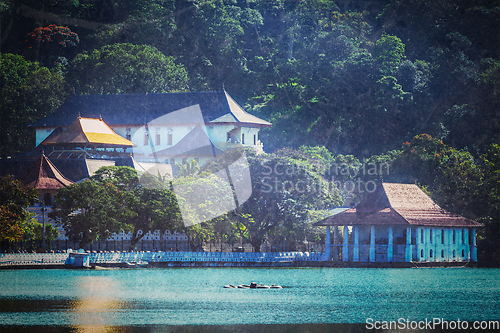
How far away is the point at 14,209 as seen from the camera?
167 ft

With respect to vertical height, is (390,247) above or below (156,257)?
above

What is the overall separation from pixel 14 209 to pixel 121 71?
34439 mm

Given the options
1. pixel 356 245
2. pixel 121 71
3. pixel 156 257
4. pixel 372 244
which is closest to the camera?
pixel 372 244

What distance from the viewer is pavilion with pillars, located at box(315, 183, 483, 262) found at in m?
50.2

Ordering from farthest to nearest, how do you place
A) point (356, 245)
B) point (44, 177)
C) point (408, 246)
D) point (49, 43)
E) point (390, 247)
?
point (49, 43) < point (44, 177) < point (356, 245) < point (390, 247) < point (408, 246)

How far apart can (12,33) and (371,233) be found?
208ft

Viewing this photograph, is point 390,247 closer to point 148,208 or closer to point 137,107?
point 148,208

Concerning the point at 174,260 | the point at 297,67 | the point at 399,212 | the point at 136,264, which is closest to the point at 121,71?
the point at 297,67

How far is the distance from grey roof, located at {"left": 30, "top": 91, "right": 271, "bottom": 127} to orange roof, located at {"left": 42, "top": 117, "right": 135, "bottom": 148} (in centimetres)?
658

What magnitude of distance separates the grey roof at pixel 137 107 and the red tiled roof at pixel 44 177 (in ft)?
61.3

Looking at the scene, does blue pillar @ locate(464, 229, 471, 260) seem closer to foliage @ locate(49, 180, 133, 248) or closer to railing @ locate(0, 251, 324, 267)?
railing @ locate(0, 251, 324, 267)

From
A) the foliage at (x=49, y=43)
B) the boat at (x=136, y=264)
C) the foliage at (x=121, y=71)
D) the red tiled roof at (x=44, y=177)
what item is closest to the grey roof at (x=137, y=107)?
the foliage at (x=121, y=71)

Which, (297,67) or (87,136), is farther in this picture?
(297,67)

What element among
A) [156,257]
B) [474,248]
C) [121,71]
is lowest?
[156,257]
